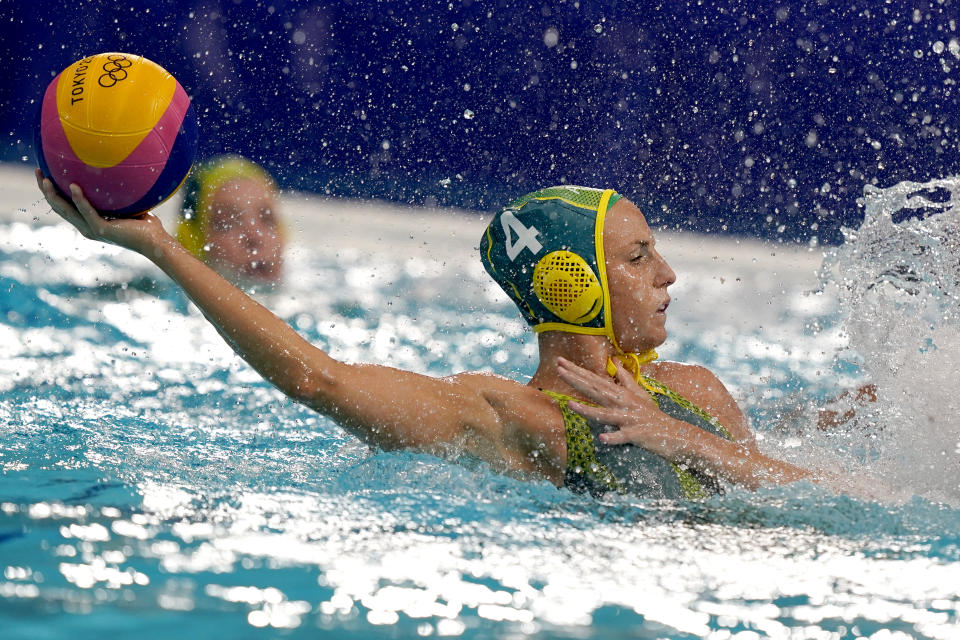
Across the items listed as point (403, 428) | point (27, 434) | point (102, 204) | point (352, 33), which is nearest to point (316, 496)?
point (403, 428)

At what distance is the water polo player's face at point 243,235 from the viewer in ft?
23.6

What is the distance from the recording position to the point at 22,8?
898cm

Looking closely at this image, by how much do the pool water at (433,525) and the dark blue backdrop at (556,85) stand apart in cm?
489

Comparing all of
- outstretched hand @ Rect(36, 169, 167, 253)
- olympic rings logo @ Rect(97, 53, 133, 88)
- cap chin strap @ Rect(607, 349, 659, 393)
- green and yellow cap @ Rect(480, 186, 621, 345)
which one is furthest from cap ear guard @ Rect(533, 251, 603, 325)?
olympic rings logo @ Rect(97, 53, 133, 88)

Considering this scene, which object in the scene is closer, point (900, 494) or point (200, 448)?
point (900, 494)

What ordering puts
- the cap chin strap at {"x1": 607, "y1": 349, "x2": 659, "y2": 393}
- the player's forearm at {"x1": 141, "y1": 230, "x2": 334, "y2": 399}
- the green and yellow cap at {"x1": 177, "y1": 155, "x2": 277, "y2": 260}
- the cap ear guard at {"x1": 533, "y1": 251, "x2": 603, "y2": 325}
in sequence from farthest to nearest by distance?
the green and yellow cap at {"x1": 177, "y1": 155, "x2": 277, "y2": 260}, the cap chin strap at {"x1": 607, "y1": 349, "x2": 659, "y2": 393}, the cap ear guard at {"x1": 533, "y1": 251, "x2": 603, "y2": 325}, the player's forearm at {"x1": 141, "y1": 230, "x2": 334, "y2": 399}

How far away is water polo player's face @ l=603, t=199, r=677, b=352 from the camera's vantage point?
3029 millimetres

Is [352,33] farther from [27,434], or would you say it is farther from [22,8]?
[27,434]

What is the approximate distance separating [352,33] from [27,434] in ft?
21.5

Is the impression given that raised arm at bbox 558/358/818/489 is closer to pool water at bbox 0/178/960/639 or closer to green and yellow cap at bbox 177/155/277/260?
pool water at bbox 0/178/960/639

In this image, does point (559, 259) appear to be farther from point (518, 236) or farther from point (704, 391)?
point (704, 391)

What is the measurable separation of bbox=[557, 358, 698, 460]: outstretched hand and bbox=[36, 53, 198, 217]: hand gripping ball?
1158 mm

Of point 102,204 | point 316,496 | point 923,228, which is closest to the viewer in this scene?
point 102,204

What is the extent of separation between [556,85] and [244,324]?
7.66 metres
